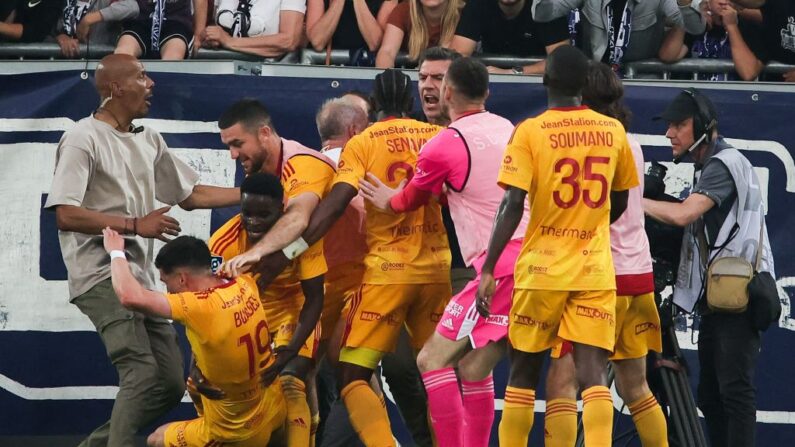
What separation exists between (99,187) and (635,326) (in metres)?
2.95

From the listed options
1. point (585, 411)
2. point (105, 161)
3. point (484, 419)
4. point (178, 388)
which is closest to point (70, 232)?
point (105, 161)

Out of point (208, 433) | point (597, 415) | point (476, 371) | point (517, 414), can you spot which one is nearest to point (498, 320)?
point (476, 371)

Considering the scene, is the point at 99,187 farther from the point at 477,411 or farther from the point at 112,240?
the point at 477,411

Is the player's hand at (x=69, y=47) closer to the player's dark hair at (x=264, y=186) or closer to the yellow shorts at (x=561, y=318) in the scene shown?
the player's dark hair at (x=264, y=186)

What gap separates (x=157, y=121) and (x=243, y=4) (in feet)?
3.87

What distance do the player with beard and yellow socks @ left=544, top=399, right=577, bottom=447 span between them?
37 cm

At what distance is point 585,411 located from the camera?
689 cm

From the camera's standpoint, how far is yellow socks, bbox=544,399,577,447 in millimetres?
7184

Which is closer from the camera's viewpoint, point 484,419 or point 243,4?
point 484,419

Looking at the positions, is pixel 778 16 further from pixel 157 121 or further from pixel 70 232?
pixel 70 232

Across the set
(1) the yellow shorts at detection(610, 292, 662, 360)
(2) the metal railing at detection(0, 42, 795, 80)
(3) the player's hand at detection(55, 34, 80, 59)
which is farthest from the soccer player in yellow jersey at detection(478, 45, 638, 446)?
(3) the player's hand at detection(55, 34, 80, 59)

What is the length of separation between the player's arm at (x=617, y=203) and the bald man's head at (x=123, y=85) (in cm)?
272

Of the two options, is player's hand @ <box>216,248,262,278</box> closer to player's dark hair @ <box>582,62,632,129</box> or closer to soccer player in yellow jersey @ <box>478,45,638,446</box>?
soccer player in yellow jersey @ <box>478,45,638,446</box>

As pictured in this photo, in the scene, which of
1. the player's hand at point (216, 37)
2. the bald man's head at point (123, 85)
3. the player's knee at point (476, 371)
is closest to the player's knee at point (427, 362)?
the player's knee at point (476, 371)
